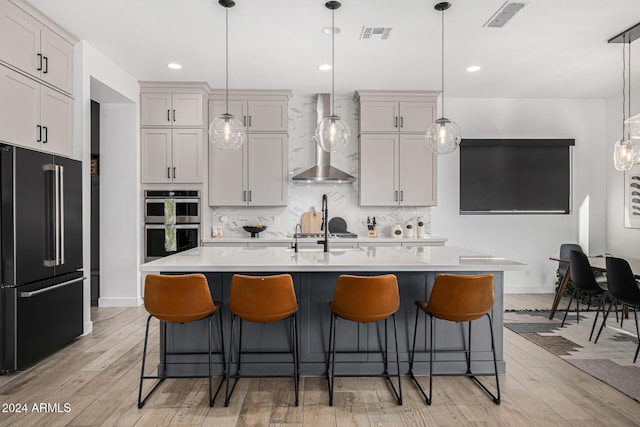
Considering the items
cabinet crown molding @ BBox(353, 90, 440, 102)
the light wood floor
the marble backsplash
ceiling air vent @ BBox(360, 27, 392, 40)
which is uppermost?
ceiling air vent @ BBox(360, 27, 392, 40)

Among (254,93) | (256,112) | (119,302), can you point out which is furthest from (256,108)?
(119,302)

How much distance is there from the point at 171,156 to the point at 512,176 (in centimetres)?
480

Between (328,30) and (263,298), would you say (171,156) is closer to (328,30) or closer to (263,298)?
(328,30)

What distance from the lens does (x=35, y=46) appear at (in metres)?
3.36

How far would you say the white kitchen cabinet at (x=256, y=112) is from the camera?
5543 mm

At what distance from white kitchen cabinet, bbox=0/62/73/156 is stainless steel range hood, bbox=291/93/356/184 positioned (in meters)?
2.66

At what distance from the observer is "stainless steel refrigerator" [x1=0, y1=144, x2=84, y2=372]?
117 inches

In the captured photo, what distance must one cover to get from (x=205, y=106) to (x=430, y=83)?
2963mm

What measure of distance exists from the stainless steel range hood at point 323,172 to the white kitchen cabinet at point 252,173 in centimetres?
31

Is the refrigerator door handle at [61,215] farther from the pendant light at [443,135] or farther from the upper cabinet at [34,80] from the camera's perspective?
the pendant light at [443,135]

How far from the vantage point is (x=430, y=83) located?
5.27m

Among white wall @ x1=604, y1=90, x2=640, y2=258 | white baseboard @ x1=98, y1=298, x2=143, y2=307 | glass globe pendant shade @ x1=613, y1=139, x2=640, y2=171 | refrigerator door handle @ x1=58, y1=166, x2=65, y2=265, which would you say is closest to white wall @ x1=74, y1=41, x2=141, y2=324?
white baseboard @ x1=98, y1=298, x2=143, y2=307

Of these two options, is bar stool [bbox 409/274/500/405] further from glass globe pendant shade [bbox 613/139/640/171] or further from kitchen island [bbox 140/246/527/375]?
glass globe pendant shade [bbox 613/139/640/171]

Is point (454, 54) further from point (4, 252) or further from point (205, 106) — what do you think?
point (4, 252)
